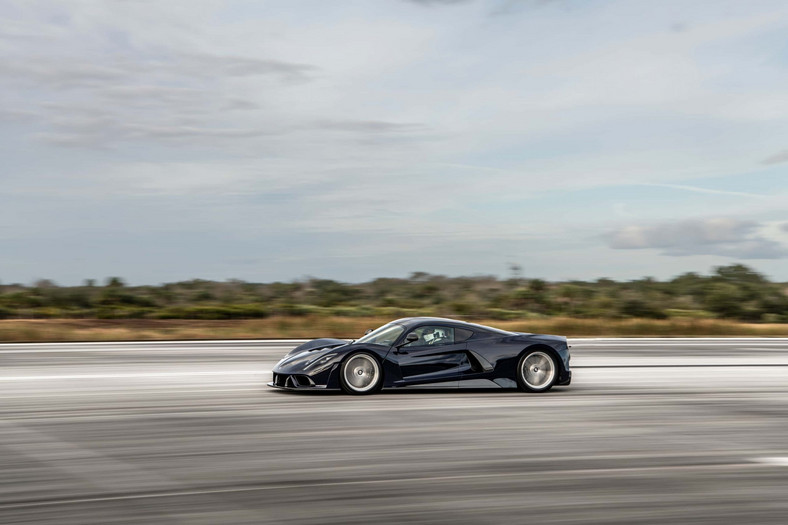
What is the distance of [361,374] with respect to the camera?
11.2m

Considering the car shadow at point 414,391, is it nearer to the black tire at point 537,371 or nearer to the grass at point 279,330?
the black tire at point 537,371

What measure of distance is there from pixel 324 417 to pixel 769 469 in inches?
177

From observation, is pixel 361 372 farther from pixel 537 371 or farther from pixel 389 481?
pixel 389 481

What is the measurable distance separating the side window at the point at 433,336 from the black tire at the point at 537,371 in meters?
1.07

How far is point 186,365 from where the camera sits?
16672 mm

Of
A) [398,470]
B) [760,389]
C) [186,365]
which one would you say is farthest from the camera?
[186,365]

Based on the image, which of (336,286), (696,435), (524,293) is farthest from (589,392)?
(336,286)

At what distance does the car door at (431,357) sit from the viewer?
11.2 metres

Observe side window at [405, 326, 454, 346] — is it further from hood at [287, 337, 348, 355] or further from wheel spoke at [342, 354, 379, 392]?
hood at [287, 337, 348, 355]

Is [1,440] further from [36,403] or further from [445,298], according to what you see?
[445,298]

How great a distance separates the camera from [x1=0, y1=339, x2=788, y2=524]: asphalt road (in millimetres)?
5234

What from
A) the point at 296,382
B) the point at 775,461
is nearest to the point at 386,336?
the point at 296,382

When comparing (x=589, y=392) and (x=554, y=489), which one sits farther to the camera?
(x=589, y=392)

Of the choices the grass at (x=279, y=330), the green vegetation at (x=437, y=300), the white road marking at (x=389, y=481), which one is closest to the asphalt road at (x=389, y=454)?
the white road marking at (x=389, y=481)
